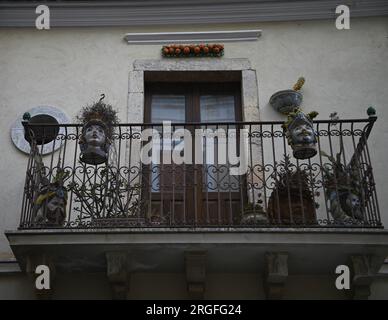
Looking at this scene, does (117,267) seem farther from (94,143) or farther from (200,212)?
(200,212)

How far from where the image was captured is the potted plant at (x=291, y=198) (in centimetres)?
695

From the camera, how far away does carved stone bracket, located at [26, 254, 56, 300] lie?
677cm

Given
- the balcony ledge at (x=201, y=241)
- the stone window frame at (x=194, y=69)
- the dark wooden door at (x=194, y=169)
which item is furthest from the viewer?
the stone window frame at (x=194, y=69)

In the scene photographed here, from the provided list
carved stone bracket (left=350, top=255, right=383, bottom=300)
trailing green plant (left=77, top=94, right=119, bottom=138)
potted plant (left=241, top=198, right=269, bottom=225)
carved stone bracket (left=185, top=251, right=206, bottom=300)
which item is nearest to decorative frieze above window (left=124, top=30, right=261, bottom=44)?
trailing green plant (left=77, top=94, right=119, bottom=138)

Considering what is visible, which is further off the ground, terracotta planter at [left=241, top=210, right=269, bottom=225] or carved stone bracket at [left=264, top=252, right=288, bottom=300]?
terracotta planter at [left=241, top=210, right=269, bottom=225]

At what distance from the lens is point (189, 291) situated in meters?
6.93

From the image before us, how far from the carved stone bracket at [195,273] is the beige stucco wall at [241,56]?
2413 mm

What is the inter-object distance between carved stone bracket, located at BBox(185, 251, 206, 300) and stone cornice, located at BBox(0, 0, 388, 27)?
12.5ft

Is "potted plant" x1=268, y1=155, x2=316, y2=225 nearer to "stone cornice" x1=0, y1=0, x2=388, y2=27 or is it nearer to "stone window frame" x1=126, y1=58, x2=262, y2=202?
"stone window frame" x1=126, y1=58, x2=262, y2=202

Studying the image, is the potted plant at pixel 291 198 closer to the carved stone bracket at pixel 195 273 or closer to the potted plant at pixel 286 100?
the carved stone bracket at pixel 195 273

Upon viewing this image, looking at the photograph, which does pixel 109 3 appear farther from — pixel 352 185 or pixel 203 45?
pixel 352 185

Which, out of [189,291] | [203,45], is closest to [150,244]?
[189,291]

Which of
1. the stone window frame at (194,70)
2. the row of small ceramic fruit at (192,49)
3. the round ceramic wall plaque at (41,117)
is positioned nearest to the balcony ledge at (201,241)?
the round ceramic wall plaque at (41,117)
